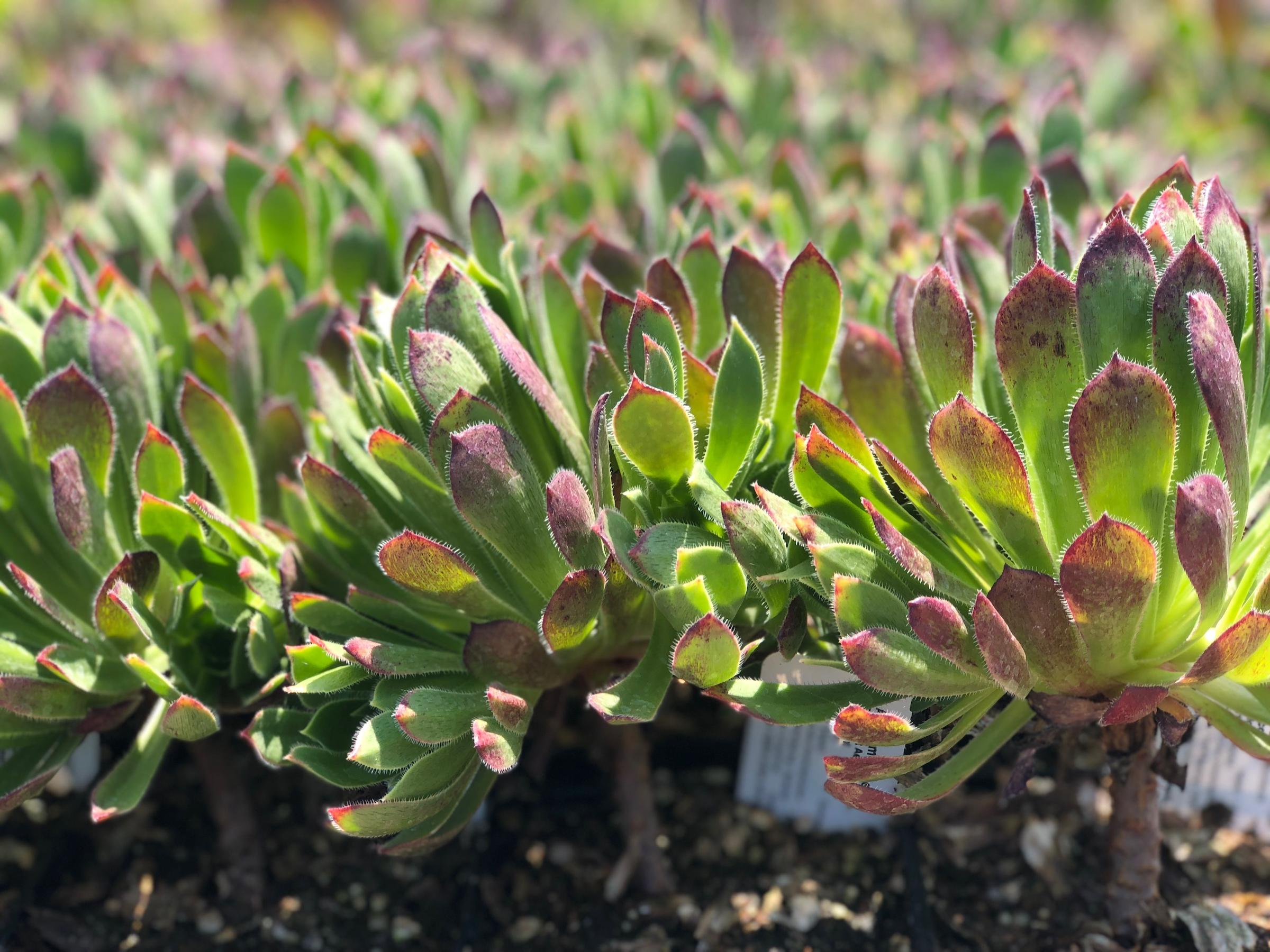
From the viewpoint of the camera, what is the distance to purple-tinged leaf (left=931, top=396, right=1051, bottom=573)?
969mm

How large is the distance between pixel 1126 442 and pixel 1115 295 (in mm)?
132

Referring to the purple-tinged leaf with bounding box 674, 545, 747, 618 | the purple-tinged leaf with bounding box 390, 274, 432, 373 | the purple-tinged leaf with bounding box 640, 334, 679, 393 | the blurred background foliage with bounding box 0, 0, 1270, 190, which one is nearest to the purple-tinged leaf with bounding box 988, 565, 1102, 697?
the purple-tinged leaf with bounding box 674, 545, 747, 618

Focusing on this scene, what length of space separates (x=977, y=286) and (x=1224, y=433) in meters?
0.50

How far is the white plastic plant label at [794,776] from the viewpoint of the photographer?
1.43 metres

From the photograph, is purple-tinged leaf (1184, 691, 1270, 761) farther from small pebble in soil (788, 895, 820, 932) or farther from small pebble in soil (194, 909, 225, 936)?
small pebble in soil (194, 909, 225, 936)

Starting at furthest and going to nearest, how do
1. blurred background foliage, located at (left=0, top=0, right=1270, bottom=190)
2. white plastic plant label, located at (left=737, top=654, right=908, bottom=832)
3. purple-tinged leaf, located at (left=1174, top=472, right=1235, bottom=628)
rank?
blurred background foliage, located at (left=0, top=0, right=1270, bottom=190) → white plastic plant label, located at (left=737, top=654, right=908, bottom=832) → purple-tinged leaf, located at (left=1174, top=472, right=1235, bottom=628)

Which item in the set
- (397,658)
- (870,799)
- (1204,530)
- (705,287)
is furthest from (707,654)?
(705,287)

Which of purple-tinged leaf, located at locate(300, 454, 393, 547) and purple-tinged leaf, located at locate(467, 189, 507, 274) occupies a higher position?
purple-tinged leaf, located at locate(467, 189, 507, 274)

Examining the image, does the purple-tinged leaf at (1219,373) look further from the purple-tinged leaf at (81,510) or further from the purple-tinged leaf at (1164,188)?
the purple-tinged leaf at (81,510)

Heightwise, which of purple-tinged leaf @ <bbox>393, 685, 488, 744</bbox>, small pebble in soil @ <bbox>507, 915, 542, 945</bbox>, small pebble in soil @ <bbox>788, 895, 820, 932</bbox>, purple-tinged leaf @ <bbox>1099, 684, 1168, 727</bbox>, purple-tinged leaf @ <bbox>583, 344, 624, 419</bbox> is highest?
purple-tinged leaf @ <bbox>583, 344, 624, 419</bbox>

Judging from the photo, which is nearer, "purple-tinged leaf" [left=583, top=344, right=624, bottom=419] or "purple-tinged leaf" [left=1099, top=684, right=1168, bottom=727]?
"purple-tinged leaf" [left=1099, top=684, right=1168, bottom=727]

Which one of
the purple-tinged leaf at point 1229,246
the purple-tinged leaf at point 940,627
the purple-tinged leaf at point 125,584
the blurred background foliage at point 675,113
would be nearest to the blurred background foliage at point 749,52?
the blurred background foliage at point 675,113

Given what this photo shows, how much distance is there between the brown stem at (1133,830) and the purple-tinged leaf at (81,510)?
40.1 inches

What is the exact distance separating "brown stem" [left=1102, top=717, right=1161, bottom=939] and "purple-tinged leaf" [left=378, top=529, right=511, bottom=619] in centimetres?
63
